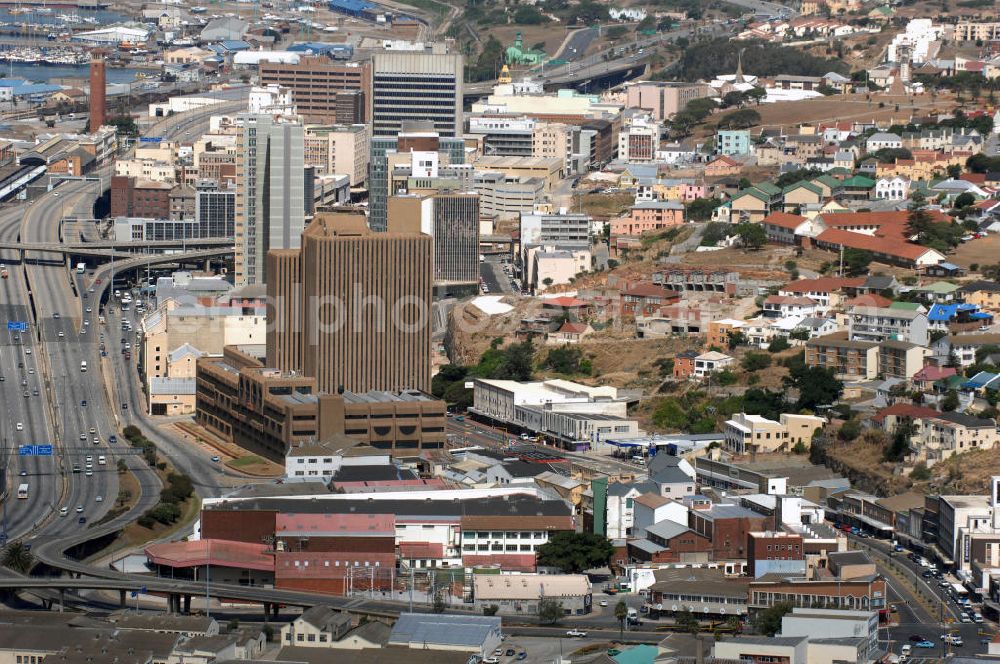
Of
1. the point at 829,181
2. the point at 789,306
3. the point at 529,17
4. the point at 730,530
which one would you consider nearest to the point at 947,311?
the point at 789,306

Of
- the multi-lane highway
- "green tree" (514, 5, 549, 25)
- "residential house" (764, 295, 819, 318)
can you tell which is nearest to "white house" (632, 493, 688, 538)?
the multi-lane highway

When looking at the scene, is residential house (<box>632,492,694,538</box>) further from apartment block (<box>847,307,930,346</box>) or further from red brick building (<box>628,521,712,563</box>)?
apartment block (<box>847,307,930,346</box>)

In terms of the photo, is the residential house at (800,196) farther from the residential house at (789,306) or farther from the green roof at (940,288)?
the residential house at (789,306)

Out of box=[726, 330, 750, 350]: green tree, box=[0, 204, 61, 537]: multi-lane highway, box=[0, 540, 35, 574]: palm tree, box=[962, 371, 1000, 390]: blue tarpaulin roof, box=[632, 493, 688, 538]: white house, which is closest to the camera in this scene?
box=[0, 540, 35, 574]: palm tree

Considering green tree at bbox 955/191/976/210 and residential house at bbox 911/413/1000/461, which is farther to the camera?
green tree at bbox 955/191/976/210

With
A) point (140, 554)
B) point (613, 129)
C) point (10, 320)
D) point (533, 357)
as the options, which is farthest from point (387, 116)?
point (140, 554)

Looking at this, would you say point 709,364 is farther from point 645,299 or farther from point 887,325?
point 645,299
